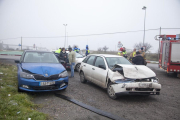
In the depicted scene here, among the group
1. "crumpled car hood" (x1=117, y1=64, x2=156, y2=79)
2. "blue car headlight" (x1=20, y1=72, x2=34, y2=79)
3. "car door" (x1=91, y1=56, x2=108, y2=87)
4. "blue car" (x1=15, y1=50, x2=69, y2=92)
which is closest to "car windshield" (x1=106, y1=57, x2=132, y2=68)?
"car door" (x1=91, y1=56, x2=108, y2=87)

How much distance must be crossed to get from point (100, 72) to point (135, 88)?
1599 mm

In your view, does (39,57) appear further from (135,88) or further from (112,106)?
(135,88)

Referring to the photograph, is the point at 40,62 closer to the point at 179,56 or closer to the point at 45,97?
the point at 45,97

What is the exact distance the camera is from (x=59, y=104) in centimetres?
446

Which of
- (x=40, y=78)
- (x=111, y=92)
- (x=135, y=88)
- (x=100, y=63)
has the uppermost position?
(x=100, y=63)

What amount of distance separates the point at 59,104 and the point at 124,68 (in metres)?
2.49

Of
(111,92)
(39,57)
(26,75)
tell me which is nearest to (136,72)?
(111,92)

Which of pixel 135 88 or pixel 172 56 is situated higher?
pixel 172 56

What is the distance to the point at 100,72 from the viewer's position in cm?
583

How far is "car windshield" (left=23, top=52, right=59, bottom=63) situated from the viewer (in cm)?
607

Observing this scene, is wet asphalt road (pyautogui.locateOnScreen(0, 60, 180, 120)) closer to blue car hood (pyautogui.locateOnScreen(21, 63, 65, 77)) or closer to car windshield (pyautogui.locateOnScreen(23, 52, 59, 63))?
blue car hood (pyautogui.locateOnScreen(21, 63, 65, 77))

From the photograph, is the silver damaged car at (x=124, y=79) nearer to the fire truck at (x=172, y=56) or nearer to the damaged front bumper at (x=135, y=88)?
the damaged front bumper at (x=135, y=88)

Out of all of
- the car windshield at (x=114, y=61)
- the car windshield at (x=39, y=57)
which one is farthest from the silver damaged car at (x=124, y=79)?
the car windshield at (x=39, y=57)

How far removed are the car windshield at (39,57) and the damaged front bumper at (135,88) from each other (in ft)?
10.1
